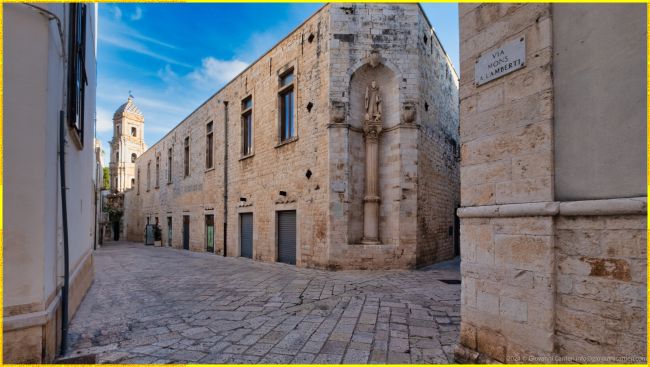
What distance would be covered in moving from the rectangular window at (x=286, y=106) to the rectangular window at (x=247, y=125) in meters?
2.04

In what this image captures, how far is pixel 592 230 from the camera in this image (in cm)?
228

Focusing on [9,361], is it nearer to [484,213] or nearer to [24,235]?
[24,235]

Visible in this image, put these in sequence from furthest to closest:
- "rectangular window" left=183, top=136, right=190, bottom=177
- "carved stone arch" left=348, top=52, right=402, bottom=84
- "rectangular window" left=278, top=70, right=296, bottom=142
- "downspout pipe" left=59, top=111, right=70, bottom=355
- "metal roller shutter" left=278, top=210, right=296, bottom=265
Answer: "rectangular window" left=183, top=136, right=190, bottom=177 → "rectangular window" left=278, top=70, right=296, bottom=142 → "metal roller shutter" left=278, top=210, right=296, bottom=265 → "carved stone arch" left=348, top=52, right=402, bottom=84 → "downspout pipe" left=59, top=111, right=70, bottom=355

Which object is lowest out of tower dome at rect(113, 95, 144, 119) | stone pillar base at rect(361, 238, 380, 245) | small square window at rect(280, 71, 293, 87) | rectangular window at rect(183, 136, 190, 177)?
stone pillar base at rect(361, 238, 380, 245)

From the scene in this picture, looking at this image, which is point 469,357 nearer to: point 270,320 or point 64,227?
point 270,320

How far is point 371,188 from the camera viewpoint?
9.00 metres

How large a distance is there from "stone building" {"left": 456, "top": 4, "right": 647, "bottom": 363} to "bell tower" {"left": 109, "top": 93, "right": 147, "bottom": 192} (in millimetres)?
39022

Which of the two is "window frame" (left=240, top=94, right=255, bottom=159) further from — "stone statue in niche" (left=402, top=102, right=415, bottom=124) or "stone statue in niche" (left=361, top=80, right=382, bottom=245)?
"stone statue in niche" (left=402, top=102, right=415, bottom=124)

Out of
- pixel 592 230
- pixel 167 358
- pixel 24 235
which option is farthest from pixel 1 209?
pixel 592 230

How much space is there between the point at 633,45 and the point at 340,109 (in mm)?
7047

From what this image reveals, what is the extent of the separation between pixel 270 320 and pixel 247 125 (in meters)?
9.89

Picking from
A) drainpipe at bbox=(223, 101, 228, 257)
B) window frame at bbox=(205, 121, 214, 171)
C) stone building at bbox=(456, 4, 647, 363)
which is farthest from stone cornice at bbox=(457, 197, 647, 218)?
window frame at bbox=(205, 121, 214, 171)

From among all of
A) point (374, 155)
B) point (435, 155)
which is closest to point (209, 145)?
point (374, 155)

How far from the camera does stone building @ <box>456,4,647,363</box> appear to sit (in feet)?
6.98
